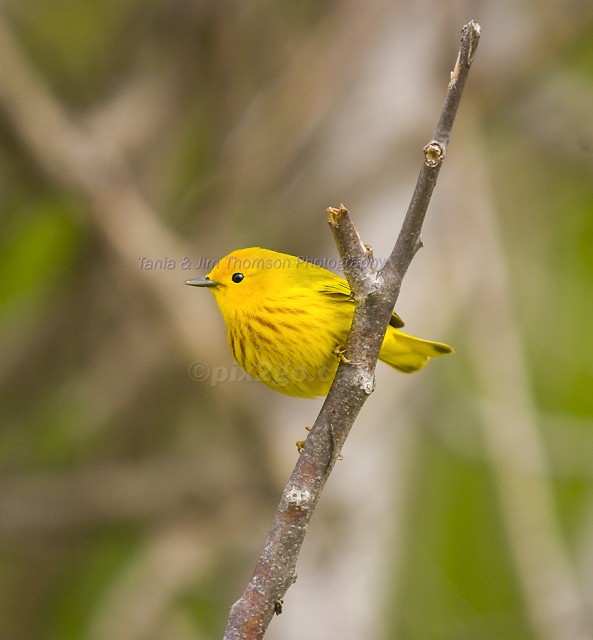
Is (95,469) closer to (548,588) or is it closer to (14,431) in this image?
(14,431)

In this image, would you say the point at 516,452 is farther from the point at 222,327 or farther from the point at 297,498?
the point at 297,498

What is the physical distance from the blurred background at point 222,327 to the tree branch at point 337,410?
8.40ft

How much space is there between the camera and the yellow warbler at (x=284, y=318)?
3.26 meters

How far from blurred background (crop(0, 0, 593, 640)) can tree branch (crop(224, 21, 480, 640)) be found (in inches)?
101

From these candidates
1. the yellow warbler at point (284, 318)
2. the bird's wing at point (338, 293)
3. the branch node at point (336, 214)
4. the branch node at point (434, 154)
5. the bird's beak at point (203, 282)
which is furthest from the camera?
the bird's beak at point (203, 282)

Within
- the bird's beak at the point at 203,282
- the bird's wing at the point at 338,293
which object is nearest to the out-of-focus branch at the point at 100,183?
the bird's beak at the point at 203,282

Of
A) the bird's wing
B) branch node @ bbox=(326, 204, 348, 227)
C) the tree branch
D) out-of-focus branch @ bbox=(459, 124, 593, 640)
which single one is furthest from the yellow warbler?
out-of-focus branch @ bbox=(459, 124, 593, 640)

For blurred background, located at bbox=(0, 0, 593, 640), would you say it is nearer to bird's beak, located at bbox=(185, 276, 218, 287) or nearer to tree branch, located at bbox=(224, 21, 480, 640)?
bird's beak, located at bbox=(185, 276, 218, 287)

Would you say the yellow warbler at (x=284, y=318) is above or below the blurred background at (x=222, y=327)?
below

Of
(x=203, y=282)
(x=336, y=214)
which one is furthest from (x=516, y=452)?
(x=336, y=214)

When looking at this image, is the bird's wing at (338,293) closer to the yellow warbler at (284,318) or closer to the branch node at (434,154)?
the yellow warbler at (284,318)

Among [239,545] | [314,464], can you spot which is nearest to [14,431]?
[239,545]

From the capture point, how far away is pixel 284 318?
131 inches

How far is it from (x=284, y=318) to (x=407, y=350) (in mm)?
729
